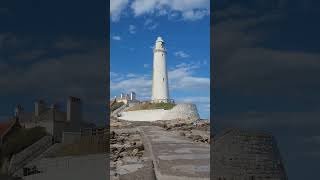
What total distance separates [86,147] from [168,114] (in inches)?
631

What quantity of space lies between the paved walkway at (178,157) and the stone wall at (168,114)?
1217 centimetres

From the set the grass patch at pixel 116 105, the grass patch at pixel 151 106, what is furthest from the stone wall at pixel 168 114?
the grass patch at pixel 116 105

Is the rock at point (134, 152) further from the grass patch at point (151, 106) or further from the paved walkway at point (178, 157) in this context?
the grass patch at point (151, 106)

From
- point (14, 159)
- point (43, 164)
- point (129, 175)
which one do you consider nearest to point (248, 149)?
point (129, 175)

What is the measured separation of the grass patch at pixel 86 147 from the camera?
60.0 feet

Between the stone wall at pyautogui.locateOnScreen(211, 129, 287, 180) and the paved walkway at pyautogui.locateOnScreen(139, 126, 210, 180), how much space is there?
1.69 feet

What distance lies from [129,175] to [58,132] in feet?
32.3

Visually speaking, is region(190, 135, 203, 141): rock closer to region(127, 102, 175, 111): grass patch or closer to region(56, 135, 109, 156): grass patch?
region(56, 135, 109, 156): grass patch

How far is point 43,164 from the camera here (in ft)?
61.3

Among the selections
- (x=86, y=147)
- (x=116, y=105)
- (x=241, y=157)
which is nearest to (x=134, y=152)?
(x=86, y=147)

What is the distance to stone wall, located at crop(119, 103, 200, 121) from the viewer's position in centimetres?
3409

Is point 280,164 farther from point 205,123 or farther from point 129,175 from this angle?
point 205,123

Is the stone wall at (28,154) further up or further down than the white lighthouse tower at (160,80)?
further down

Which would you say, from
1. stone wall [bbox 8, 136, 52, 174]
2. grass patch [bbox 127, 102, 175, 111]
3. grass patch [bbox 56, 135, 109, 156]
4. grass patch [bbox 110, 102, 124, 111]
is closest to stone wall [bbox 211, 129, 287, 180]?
grass patch [bbox 56, 135, 109, 156]
